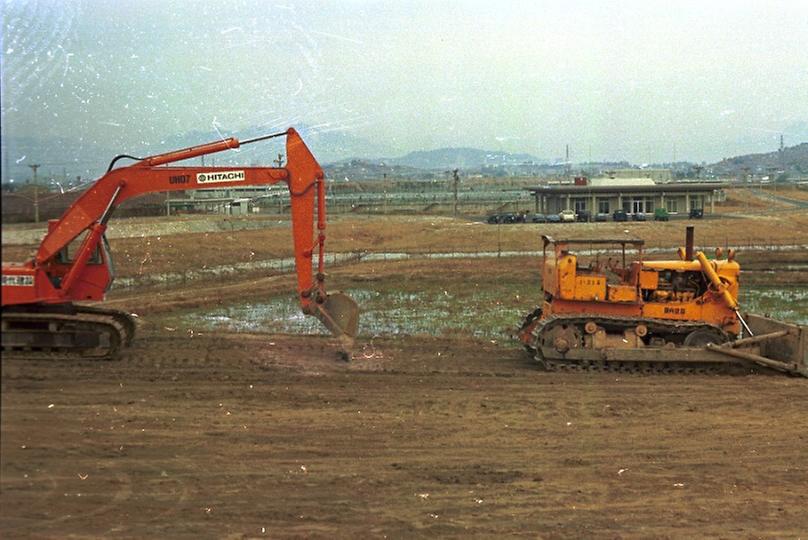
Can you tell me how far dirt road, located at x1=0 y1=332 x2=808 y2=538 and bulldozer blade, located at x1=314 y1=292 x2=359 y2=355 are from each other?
1.28ft

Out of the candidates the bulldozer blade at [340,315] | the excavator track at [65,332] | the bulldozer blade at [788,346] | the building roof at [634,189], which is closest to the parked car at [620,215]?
the building roof at [634,189]

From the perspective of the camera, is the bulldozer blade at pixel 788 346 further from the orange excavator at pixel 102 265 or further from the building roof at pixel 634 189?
the building roof at pixel 634 189

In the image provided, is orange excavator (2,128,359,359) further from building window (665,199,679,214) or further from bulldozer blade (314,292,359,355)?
building window (665,199,679,214)

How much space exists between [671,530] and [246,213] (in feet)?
67.1

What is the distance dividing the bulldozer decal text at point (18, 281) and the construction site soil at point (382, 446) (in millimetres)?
292

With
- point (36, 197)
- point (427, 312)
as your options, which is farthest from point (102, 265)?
point (427, 312)

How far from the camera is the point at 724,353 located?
1196 cm

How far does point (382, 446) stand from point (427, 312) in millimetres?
9786

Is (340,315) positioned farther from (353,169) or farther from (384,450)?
(353,169)

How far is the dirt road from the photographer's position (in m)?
4.01

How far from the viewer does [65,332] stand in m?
6.72

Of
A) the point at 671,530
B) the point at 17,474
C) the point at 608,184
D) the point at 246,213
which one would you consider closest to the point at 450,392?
the point at 671,530

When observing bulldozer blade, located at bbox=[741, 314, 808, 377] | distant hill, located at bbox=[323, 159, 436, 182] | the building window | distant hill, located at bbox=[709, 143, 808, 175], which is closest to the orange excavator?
distant hill, located at bbox=[323, 159, 436, 182]

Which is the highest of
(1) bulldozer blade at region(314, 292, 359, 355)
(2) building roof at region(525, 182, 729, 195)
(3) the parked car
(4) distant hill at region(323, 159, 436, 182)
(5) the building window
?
(4) distant hill at region(323, 159, 436, 182)
